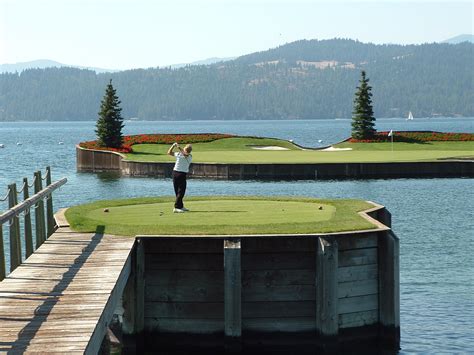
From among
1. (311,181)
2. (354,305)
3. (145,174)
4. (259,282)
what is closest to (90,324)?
(259,282)

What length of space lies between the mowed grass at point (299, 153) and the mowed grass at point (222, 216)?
37952 millimetres

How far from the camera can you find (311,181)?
61969 millimetres

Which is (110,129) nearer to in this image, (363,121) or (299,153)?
(299,153)

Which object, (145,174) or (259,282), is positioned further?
(145,174)

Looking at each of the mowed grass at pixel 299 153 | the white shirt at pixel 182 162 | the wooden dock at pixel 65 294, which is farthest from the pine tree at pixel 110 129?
the wooden dock at pixel 65 294

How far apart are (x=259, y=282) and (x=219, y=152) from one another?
60875 mm

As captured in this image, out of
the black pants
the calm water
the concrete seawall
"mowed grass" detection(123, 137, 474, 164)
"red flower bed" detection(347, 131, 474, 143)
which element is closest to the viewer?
the calm water

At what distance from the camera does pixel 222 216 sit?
25.0 metres

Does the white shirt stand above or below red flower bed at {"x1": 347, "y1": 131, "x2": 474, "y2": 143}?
above

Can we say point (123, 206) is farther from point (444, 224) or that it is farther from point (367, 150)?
point (367, 150)

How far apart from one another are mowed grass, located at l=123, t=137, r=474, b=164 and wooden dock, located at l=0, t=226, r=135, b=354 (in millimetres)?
45996

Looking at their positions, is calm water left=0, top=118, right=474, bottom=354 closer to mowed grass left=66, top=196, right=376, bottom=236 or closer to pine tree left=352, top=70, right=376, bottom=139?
mowed grass left=66, top=196, right=376, bottom=236

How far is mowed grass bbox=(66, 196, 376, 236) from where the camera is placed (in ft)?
71.2

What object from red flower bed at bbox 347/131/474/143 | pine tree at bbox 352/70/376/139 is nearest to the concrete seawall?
red flower bed at bbox 347/131/474/143
